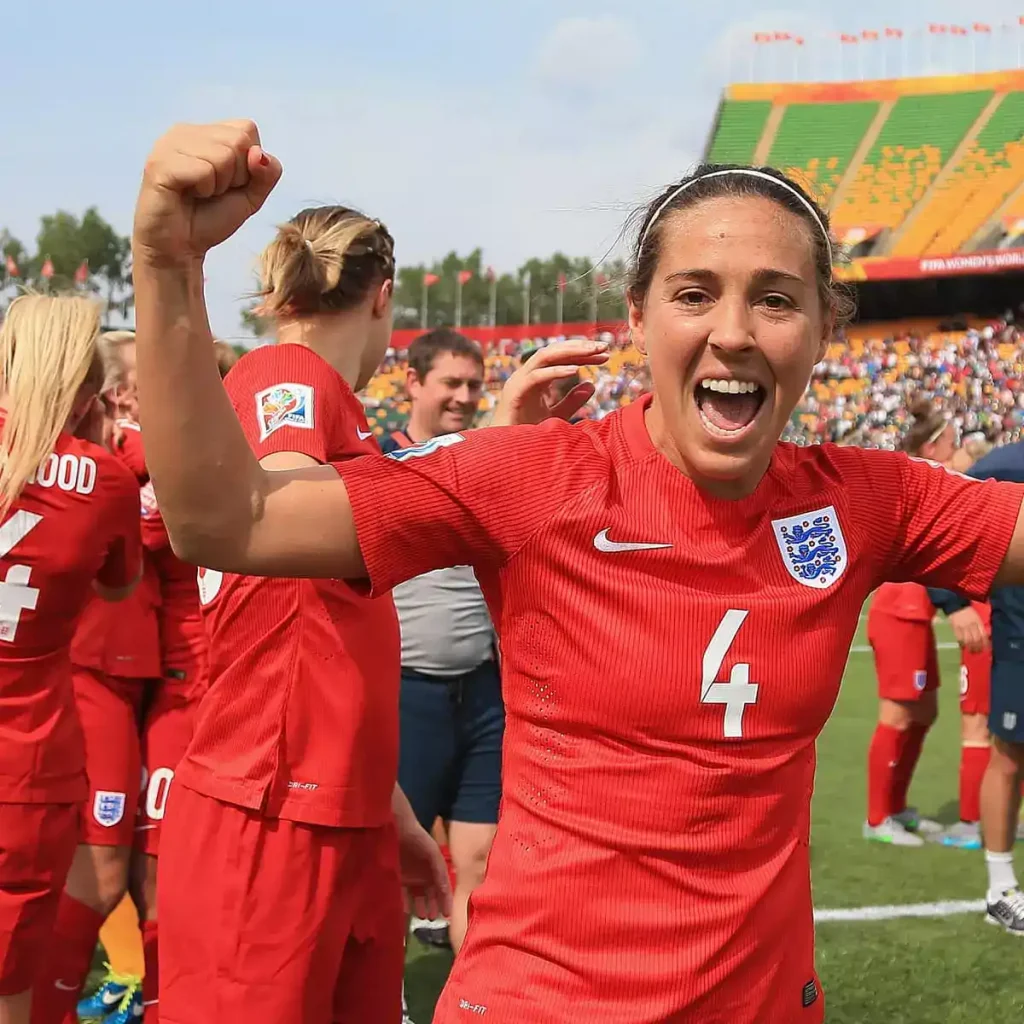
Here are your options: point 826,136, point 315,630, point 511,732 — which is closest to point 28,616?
point 315,630

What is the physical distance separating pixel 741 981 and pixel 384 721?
1.24 metres

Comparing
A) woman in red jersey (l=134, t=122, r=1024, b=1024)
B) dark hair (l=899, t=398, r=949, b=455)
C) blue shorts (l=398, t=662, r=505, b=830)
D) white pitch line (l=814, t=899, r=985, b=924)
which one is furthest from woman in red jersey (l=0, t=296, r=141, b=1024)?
dark hair (l=899, t=398, r=949, b=455)

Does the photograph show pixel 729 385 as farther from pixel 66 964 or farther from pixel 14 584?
pixel 66 964

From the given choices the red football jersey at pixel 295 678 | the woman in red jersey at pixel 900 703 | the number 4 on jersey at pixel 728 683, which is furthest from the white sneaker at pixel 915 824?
the number 4 on jersey at pixel 728 683

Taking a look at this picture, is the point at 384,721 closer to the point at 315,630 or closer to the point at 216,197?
the point at 315,630

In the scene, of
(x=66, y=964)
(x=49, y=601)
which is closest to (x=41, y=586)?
(x=49, y=601)

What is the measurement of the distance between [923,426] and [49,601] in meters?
5.09

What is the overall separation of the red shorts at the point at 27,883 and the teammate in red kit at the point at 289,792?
0.91 m

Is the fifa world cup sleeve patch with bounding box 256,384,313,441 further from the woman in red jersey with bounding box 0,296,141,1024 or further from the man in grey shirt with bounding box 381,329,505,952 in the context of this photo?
the man in grey shirt with bounding box 381,329,505,952

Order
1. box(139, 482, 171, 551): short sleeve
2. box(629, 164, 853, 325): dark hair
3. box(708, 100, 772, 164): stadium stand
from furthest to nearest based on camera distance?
box(708, 100, 772, 164): stadium stand
box(139, 482, 171, 551): short sleeve
box(629, 164, 853, 325): dark hair

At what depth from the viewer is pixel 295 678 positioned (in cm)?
267

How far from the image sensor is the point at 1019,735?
542cm

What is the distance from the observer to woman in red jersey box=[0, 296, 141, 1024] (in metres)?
3.33

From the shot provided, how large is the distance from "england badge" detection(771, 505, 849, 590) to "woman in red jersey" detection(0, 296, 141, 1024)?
7.23ft
